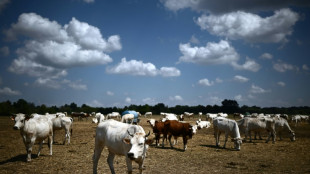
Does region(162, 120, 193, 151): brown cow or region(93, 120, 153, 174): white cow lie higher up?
region(93, 120, 153, 174): white cow

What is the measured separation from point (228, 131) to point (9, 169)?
15173mm

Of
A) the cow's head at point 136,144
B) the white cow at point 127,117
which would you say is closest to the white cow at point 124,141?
the cow's head at point 136,144

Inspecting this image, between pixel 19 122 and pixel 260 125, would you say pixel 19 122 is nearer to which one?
pixel 19 122

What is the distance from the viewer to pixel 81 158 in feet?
39.7

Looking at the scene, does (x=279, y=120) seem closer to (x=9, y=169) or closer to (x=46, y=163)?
(x=46, y=163)

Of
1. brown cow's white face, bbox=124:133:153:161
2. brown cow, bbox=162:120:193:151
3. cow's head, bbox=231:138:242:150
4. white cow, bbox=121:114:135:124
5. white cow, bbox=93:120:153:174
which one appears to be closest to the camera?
brown cow's white face, bbox=124:133:153:161

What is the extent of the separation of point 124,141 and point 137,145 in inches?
17.8

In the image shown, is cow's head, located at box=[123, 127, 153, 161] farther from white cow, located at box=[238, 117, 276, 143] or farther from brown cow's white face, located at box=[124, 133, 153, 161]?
white cow, located at box=[238, 117, 276, 143]

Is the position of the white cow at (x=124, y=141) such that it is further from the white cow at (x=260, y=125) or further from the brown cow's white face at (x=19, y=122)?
the white cow at (x=260, y=125)

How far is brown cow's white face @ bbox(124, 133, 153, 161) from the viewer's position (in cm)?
645

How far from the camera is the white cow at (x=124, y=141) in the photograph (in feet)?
22.0

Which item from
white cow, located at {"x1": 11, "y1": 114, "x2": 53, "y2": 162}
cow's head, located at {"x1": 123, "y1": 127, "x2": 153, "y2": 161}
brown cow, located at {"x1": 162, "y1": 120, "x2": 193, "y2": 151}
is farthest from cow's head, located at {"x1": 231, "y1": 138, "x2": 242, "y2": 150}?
white cow, located at {"x1": 11, "y1": 114, "x2": 53, "y2": 162}

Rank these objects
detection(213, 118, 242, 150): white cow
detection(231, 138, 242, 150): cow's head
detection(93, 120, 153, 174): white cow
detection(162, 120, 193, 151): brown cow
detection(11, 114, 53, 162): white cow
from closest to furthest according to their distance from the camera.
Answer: detection(93, 120, 153, 174): white cow
detection(11, 114, 53, 162): white cow
detection(231, 138, 242, 150): cow's head
detection(213, 118, 242, 150): white cow
detection(162, 120, 193, 151): brown cow

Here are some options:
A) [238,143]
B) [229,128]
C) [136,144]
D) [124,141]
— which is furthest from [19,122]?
[229,128]
